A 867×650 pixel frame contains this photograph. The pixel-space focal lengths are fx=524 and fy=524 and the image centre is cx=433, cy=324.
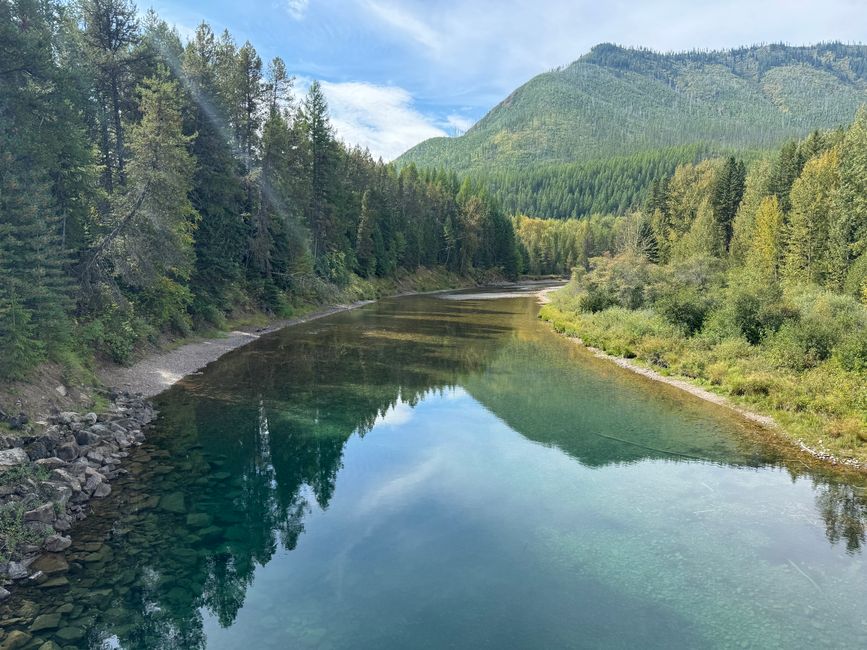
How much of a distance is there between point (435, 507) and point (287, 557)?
4667 mm

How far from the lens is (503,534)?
1425 centimetres

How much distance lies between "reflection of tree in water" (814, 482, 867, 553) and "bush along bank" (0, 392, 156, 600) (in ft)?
63.4

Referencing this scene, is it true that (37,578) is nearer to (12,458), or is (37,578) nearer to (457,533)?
(12,458)

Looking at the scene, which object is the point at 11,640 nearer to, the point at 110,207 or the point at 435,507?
the point at 435,507

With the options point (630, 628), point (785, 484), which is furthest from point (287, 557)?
point (785, 484)

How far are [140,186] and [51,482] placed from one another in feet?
56.9

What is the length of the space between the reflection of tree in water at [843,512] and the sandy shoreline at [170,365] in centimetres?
2600

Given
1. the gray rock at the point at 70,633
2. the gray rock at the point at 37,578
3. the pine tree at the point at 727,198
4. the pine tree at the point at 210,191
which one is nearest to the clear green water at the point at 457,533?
the gray rock at the point at 70,633

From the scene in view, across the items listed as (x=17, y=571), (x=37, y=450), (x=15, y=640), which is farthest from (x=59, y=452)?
(x=15, y=640)

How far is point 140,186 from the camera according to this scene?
2612 cm

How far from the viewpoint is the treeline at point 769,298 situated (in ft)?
79.9

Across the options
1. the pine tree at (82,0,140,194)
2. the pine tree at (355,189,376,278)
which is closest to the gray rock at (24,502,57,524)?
the pine tree at (82,0,140,194)

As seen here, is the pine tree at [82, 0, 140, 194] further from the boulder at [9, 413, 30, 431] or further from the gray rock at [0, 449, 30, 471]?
the gray rock at [0, 449, 30, 471]

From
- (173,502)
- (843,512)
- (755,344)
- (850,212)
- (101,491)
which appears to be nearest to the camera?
(101,491)
